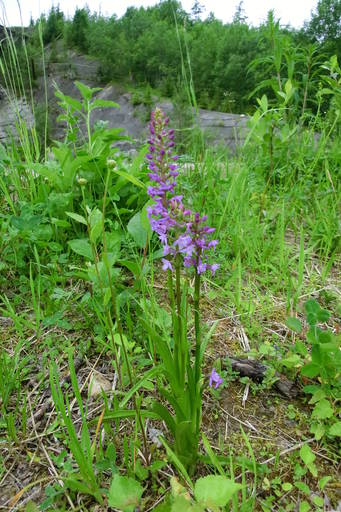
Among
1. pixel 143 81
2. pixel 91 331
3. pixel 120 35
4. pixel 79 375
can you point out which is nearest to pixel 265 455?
pixel 79 375

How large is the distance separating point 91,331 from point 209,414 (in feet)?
2.03

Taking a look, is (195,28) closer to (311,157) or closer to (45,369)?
(311,157)

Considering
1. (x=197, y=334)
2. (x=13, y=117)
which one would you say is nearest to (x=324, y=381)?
(x=197, y=334)

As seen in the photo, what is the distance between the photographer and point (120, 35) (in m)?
27.0

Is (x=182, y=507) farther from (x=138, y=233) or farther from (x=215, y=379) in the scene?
(x=138, y=233)

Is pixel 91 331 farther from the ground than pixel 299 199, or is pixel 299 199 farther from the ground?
pixel 299 199

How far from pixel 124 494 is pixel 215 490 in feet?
0.84

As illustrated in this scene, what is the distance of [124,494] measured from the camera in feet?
2.89

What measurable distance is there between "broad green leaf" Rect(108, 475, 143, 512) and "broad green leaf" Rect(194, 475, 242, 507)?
0.20 metres

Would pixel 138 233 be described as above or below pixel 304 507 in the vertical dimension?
above

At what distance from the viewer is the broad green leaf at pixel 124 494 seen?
866 mm

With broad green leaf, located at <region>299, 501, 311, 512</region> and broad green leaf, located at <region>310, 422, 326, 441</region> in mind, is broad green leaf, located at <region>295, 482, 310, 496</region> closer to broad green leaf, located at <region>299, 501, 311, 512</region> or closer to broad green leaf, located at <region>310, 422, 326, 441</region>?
broad green leaf, located at <region>299, 501, 311, 512</region>

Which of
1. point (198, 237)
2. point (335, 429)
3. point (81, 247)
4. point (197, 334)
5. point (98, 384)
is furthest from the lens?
point (81, 247)

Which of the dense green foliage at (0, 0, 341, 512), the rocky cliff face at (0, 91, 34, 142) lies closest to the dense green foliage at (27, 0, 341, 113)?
the rocky cliff face at (0, 91, 34, 142)
